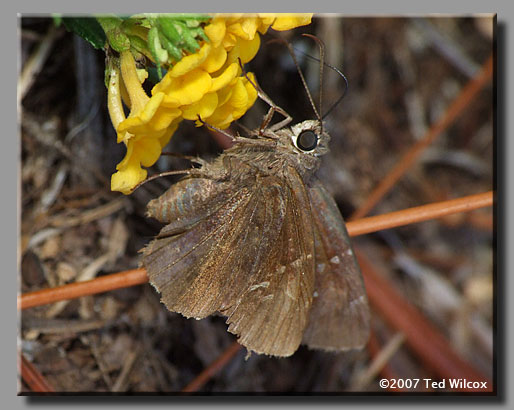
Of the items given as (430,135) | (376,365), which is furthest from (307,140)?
(430,135)

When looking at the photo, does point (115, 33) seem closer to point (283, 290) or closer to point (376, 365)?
point (283, 290)

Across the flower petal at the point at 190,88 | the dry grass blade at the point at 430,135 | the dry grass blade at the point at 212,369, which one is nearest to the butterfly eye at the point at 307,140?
the flower petal at the point at 190,88

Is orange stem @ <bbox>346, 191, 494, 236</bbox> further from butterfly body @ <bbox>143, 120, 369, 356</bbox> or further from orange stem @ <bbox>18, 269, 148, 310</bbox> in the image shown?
orange stem @ <bbox>18, 269, 148, 310</bbox>

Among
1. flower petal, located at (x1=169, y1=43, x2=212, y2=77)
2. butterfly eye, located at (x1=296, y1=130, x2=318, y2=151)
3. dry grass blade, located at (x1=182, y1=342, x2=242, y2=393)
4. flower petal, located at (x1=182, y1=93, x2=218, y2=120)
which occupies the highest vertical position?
flower petal, located at (x1=169, y1=43, x2=212, y2=77)

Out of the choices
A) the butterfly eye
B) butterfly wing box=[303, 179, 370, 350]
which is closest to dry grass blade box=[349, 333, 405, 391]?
butterfly wing box=[303, 179, 370, 350]

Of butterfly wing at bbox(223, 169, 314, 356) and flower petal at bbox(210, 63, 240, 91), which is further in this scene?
butterfly wing at bbox(223, 169, 314, 356)

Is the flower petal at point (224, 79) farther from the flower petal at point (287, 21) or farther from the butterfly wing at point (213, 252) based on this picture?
the butterfly wing at point (213, 252)

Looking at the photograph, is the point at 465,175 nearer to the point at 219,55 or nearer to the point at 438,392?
the point at 438,392
